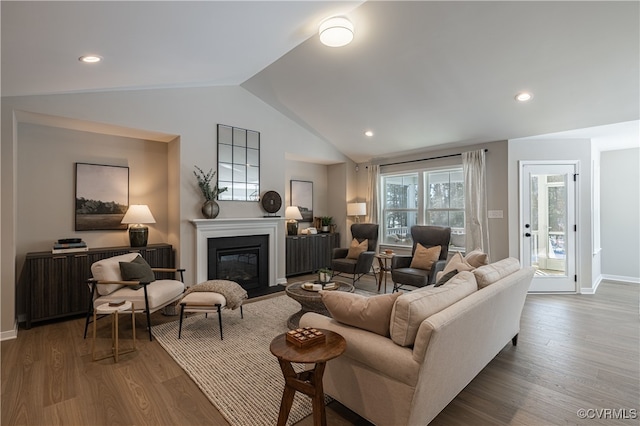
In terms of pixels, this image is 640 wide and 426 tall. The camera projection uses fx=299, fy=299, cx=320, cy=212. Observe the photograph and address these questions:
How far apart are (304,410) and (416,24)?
140 inches

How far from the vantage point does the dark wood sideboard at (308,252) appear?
5.89 m

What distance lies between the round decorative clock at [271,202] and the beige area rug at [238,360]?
181 cm

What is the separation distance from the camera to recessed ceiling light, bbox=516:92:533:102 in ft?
12.4

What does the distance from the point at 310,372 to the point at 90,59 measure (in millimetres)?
2932

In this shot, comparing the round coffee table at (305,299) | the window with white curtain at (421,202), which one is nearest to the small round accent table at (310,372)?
the round coffee table at (305,299)

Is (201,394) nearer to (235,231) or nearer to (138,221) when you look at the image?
(138,221)

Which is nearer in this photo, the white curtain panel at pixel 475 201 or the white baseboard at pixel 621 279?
the white curtain panel at pixel 475 201

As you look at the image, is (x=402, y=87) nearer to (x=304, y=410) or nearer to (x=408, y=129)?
(x=408, y=129)

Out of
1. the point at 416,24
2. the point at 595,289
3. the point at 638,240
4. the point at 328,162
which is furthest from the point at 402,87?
the point at 638,240

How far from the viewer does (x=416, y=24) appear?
3.03 metres

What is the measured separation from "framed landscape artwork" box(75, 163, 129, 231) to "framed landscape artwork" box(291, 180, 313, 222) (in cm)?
310

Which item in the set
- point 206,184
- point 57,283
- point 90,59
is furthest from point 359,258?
point 90,59

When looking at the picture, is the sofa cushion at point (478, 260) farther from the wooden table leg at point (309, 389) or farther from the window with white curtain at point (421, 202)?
the window with white curtain at point (421, 202)

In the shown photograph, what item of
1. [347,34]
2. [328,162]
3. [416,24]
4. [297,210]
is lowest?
[297,210]
